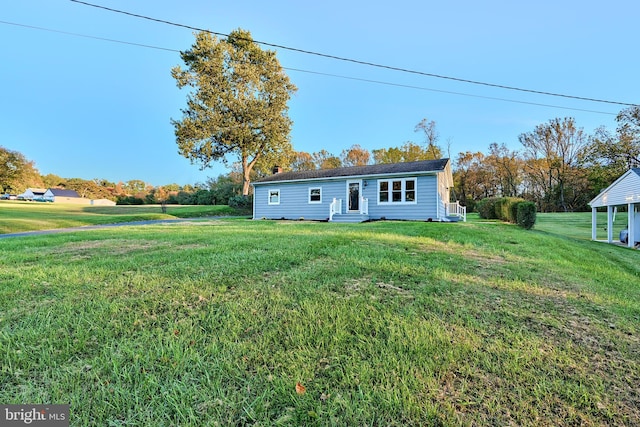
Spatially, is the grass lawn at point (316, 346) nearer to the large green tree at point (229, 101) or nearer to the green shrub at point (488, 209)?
the green shrub at point (488, 209)

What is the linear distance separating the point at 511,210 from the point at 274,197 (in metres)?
14.0

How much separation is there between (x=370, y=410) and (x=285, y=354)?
0.65m

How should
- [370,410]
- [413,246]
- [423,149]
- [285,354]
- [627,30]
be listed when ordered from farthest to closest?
1. [423,149]
2. [627,30]
3. [413,246]
4. [285,354]
5. [370,410]

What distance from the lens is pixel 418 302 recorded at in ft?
8.91

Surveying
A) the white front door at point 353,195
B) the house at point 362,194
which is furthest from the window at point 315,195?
the white front door at point 353,195

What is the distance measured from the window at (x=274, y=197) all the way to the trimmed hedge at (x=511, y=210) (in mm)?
13061

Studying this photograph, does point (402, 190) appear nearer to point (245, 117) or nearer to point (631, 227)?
point (631, 227)

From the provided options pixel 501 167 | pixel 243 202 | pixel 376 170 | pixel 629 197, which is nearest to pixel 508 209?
pixel 629 197

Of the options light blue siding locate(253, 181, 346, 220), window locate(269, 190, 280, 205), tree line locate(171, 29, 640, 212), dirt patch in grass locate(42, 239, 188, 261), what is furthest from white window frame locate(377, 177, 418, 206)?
tree line locate(171, 29, 640, 212)

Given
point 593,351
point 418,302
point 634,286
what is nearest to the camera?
point 593,351

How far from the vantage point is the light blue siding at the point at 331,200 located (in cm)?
1411

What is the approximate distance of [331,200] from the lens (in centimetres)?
1642

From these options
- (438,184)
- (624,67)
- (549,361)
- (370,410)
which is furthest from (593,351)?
(624,67)

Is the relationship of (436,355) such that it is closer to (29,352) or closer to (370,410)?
(370,410)
